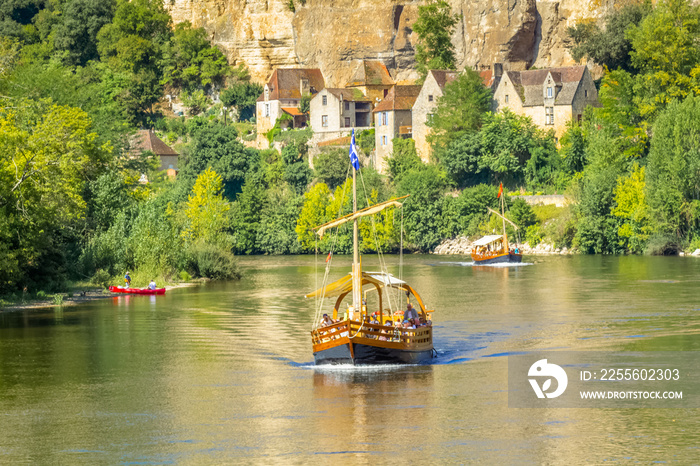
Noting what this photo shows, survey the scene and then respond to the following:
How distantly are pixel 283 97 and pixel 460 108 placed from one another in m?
28.5

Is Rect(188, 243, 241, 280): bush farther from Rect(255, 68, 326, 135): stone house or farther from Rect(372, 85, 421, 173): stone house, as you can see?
Rect(255, 68, 326, 135): stone house

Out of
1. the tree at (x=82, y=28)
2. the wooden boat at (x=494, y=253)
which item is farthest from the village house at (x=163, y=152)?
the wooden boat at (x=494, y=253)

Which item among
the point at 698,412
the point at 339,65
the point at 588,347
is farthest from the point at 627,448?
the point at 339,65

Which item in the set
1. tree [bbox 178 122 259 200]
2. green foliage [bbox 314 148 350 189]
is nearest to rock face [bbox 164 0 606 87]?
green foliage [bbox 314 148 350 189]

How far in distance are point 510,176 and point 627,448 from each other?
284ft

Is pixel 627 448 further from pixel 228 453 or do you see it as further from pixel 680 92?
pixel 680 92

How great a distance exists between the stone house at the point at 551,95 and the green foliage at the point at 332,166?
17.7m

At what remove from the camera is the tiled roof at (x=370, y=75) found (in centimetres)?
13175

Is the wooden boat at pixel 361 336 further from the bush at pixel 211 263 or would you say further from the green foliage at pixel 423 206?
the green foliage at pixel 423 206

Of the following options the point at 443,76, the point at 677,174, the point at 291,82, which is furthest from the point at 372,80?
the point at 677,174

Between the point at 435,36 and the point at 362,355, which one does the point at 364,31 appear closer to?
the point at 435,36

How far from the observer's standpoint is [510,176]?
11194 cm

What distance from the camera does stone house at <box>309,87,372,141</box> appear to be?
126 m

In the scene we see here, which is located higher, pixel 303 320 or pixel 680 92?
pixel 680 92
